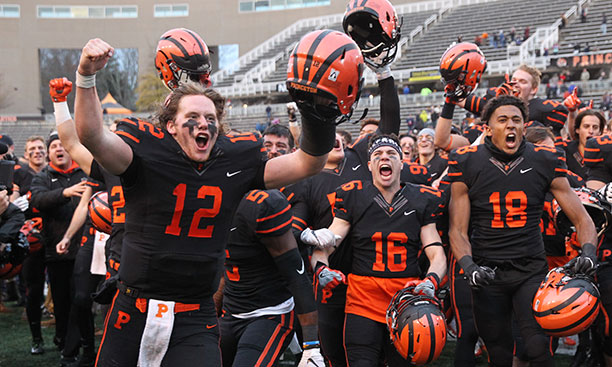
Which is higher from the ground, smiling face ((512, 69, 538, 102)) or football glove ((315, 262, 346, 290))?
smiling face ((512, 69, 538, 102))

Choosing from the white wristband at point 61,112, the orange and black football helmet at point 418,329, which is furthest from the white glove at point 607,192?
the white wristband at point 61,112

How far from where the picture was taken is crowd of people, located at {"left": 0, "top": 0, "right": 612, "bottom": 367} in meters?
2.94

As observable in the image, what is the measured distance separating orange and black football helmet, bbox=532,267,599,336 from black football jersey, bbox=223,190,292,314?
5.14 ft

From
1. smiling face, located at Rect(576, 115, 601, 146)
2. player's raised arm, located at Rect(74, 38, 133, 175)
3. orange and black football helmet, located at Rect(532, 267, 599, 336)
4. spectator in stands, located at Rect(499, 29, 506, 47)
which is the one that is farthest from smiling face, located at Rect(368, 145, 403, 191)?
spectator in stands, located at Rect(499, 29, 506, 47)

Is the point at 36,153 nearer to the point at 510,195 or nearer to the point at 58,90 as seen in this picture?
the point at 58,90

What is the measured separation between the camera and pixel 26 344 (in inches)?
283

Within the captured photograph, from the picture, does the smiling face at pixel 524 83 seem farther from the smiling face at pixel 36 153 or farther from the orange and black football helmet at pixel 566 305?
the smiling face at pixel 36 153

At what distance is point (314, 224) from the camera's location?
519 centimetres

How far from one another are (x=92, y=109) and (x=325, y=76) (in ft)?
3.02

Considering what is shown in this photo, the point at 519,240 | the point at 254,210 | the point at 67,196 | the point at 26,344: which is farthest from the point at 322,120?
the point at 26,344

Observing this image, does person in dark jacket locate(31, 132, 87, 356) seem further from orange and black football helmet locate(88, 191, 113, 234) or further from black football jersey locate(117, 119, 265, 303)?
black football jersey locate(117, 119, 265, 303)

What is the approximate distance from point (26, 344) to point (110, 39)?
145 feet

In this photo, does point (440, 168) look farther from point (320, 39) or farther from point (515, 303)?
point (320, 39)

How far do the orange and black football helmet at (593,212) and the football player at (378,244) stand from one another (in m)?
0.95
